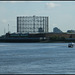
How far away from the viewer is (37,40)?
584ft

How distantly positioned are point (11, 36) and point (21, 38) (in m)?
12.9

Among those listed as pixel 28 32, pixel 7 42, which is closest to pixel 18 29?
pixel 28 32

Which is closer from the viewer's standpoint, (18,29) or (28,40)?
(28,40)

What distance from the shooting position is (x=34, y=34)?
617 feet

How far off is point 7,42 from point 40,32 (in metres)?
20.5

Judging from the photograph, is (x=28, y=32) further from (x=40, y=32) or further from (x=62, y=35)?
(x=62, y=35)

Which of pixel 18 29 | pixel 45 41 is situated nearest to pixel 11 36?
pixel 18 29

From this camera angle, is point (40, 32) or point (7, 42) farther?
point (40, 32)

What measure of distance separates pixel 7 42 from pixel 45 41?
18.1 meters

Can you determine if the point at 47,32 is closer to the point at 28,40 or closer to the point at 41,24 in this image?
the point at 41,24

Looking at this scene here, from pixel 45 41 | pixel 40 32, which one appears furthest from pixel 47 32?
pixel 45 41

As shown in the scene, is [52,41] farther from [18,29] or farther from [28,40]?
[18,29]

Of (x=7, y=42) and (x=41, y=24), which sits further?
(x=41, y=24)

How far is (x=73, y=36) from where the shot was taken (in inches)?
7441
